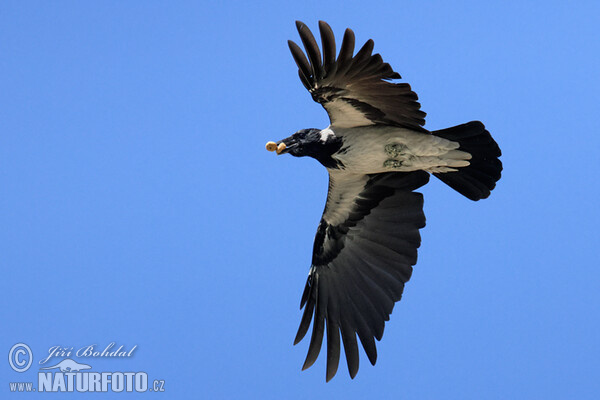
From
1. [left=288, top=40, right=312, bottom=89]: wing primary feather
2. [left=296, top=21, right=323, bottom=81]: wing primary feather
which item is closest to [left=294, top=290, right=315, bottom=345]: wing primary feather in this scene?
[left=288, top=40, right=312, bottom=89]: wing primary feather

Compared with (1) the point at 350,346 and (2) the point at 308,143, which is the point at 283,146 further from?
(1) the point at 350,346

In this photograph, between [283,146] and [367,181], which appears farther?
[367,181]

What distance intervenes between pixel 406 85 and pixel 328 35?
2.07ft

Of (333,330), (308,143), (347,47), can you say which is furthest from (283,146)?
(333,330)

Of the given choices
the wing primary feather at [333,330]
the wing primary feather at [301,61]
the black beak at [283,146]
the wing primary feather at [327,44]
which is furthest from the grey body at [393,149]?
the wing primary feather at [333,330]

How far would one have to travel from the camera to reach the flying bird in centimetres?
520

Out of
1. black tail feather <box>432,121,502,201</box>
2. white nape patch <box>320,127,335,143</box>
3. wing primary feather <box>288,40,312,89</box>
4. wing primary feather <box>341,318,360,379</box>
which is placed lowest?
wing primary feather <box>341,318,360,379</box>

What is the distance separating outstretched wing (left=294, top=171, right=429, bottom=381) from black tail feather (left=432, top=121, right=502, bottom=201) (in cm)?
28

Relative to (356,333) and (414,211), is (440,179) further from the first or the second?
(356,333)

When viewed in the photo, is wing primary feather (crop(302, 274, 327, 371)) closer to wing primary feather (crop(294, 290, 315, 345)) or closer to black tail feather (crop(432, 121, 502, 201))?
wing primary feather (crop(294, 290, 315, 345))

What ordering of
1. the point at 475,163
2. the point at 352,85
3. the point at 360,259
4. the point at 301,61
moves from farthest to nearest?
the point at 360,259, the point at 475,163, the point at 352,85, the point at 301,61

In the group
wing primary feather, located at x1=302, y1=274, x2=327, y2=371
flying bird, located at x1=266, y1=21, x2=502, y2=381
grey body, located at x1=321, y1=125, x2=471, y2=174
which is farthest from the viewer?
wing primary feather, located at x1=302, y1=274, x2=327, y2=371

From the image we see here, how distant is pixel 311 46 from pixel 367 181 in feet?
5.51

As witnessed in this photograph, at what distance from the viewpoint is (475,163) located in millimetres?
5797
